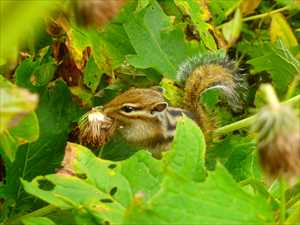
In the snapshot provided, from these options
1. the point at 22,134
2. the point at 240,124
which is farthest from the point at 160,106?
the point at 22,134

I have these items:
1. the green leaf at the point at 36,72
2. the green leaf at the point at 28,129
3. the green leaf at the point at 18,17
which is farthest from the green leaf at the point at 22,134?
the green leaf at the point at 18,17

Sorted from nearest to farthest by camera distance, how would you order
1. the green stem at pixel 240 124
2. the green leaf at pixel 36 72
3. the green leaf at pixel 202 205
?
the green leaf at pixel 202 205
the green stem at pixel 240 124
the green leaf at pixel 36 72

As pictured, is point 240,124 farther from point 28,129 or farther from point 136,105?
point 28,129

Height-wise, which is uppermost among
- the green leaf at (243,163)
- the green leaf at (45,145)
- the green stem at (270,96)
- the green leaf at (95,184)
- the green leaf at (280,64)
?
the green stem at (270,96)

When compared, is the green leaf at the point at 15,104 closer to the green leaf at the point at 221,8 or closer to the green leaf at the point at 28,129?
the green leaf at the point at 28,129

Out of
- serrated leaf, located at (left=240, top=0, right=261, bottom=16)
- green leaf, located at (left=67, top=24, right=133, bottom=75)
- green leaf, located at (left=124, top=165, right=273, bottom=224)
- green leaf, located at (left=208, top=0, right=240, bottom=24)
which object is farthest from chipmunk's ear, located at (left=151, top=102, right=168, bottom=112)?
green leaf, located at (left=124, top=165, right=273, bottom=224)

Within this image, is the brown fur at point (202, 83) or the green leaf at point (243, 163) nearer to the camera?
the green leaf at point (243, 163)

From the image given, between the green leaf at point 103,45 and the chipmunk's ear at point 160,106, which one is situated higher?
the green leaf at point 103,45
